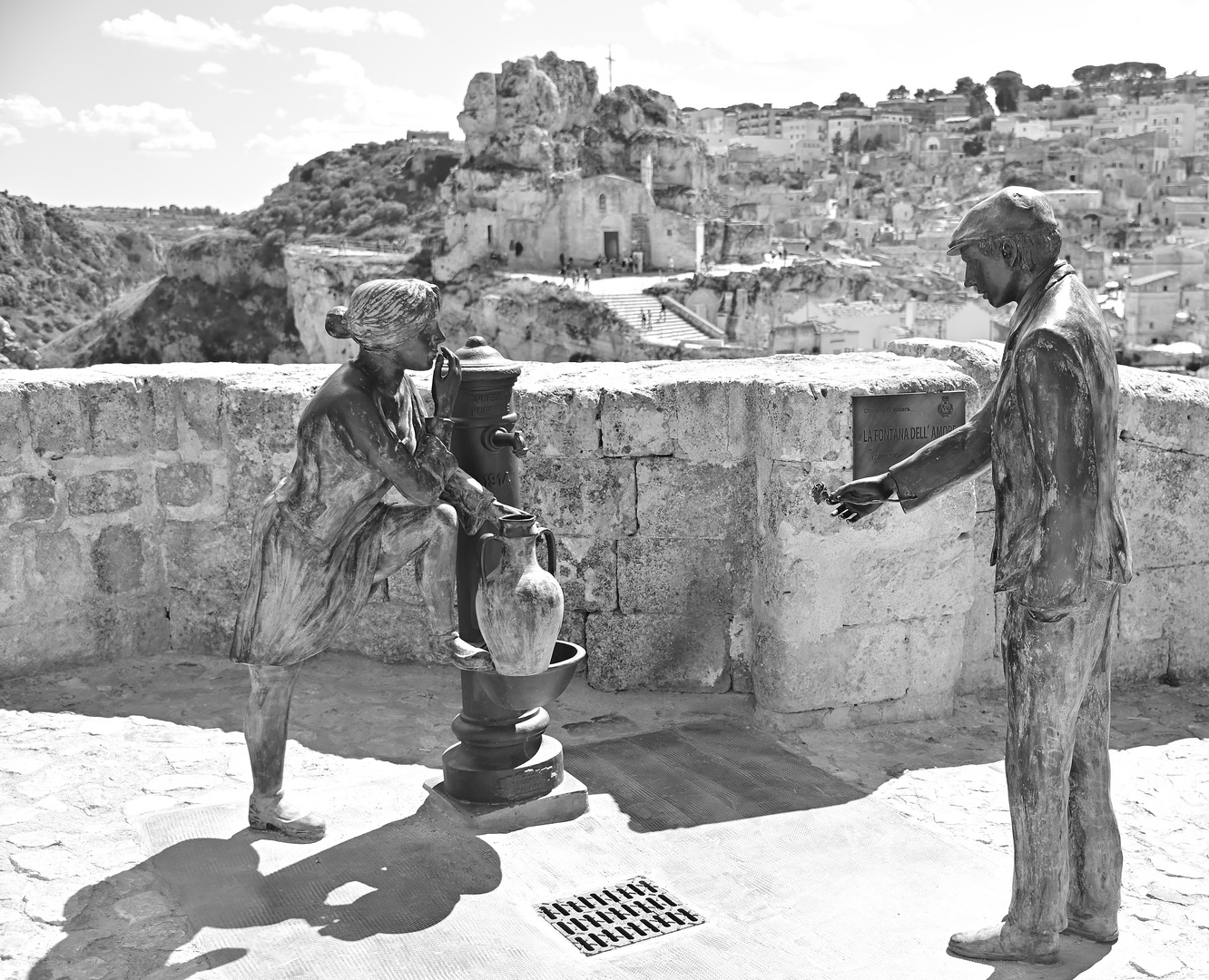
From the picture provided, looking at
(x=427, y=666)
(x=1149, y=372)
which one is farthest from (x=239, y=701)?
(x=1149, y=372)

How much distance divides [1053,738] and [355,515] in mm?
1893

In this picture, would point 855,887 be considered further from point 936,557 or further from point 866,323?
point 866,323

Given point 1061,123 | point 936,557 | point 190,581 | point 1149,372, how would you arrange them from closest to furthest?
point 936,557 → point 1149,372 → point 190,581 → point 1061,123

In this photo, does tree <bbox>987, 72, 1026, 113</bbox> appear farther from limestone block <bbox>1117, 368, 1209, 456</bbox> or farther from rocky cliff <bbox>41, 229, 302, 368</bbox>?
limestone block <bbox>1117, 368, 1209, 456</bbox>

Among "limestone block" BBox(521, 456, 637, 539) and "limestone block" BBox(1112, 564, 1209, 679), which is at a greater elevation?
"limestone block" BBox(521, 456, 637, 539)

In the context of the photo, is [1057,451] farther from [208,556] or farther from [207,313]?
[207,313]

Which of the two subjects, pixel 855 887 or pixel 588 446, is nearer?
pixel 855 887

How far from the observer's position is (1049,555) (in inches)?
108

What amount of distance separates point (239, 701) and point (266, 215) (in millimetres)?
76870

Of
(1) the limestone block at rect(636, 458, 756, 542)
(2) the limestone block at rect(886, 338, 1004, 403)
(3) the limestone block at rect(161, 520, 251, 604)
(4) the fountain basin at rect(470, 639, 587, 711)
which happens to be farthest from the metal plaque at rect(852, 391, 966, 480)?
(3) the limestone block at rect(161, 520, 251, 604)

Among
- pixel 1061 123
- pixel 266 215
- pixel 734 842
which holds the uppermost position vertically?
pixel 1061 123

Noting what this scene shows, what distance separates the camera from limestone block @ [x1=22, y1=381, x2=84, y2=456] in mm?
5086

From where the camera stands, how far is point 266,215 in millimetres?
77188

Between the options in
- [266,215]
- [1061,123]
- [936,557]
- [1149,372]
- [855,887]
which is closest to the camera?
[855,887]
